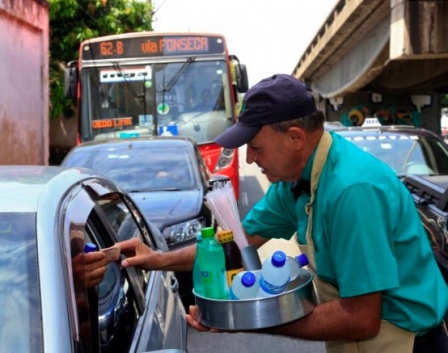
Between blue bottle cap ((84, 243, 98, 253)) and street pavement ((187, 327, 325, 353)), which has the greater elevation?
blue bottle cap ((84, 243, 98, 253))

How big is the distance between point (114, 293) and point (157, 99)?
8.54 meters

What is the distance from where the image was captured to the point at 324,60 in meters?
22.6

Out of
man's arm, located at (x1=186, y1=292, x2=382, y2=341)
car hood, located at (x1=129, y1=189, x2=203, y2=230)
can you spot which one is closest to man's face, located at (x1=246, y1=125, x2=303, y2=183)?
man's arm, located at (x1=186, y1=292, x2=382, y2=341)

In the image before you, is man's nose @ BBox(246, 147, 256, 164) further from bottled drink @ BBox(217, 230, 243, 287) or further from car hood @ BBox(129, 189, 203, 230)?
car hood @ BBox(129, 189, 203, 230)

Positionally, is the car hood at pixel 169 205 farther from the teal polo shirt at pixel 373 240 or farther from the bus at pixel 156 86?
the bus at pixel 156 86

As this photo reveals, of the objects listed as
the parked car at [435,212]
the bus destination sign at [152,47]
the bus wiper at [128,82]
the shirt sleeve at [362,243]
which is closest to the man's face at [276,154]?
the shirt sleeve at [362,243]

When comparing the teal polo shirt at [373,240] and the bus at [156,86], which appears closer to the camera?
the teal polo shirt at [373,240]

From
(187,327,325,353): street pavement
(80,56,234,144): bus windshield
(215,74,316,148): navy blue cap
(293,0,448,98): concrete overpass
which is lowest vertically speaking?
(187,327,325,353): street pavement

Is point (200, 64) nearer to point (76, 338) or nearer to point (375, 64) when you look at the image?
point (375, 64)

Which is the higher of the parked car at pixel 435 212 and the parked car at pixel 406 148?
the parked car at pixel 406 148

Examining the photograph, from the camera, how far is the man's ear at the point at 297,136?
7.19 feet

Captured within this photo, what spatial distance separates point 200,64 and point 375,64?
596 centimetres

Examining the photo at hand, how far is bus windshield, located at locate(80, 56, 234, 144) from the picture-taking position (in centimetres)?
1107

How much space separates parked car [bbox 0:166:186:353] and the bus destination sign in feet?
26.2
